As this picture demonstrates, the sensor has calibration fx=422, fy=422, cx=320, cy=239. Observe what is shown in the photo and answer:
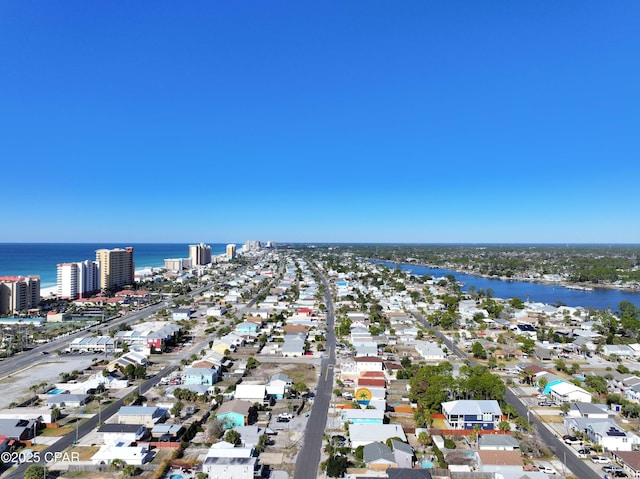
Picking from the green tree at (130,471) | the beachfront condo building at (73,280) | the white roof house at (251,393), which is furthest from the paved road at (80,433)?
the beachfront condo building at (73,280)

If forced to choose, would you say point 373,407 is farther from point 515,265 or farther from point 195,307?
point 515,265

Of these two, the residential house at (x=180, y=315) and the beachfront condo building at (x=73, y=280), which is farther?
the beachfront condo building at (x=73, y=280)

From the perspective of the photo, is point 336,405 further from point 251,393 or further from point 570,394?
point 570,394

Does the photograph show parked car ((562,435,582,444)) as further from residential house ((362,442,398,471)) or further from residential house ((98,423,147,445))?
residential house ((98,423,147,445))

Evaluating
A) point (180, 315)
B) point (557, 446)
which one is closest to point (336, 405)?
point (557, 446)

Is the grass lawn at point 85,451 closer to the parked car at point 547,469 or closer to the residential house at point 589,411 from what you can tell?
the parked car at point 547,469

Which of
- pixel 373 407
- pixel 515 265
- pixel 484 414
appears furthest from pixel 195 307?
pixel 515 265
